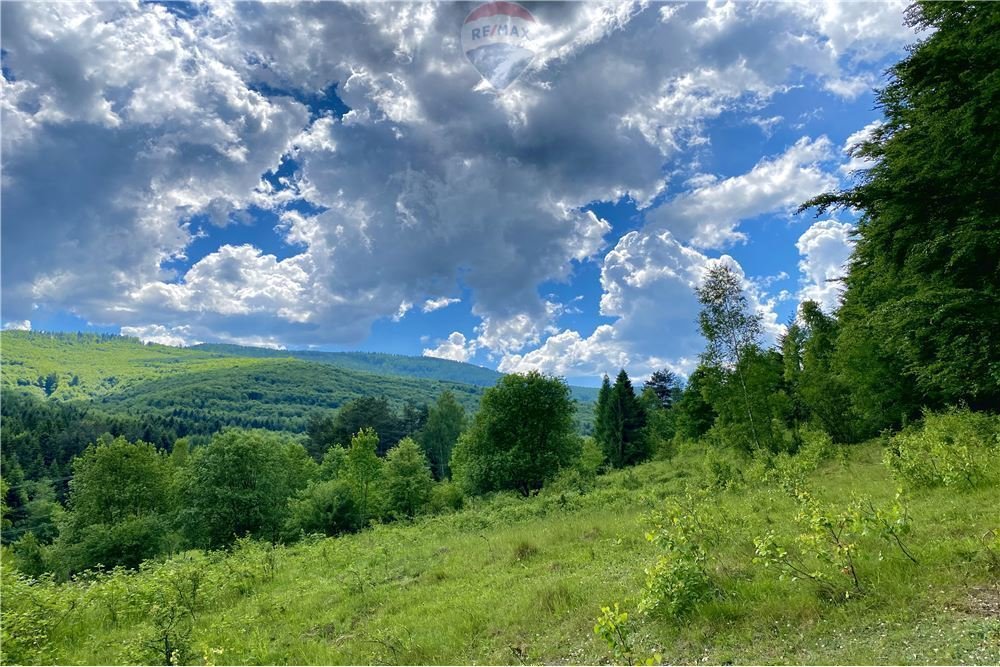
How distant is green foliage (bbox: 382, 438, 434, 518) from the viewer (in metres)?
48.0

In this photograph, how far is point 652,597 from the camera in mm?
7570

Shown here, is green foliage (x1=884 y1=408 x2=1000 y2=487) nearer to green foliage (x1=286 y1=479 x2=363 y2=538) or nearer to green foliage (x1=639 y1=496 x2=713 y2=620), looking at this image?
green foliage (x1=639 y1=496 x2=713 y2=620)

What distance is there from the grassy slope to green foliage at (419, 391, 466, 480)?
73.2 m

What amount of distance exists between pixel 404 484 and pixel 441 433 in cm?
4383

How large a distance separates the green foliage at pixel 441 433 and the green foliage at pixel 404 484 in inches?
1608

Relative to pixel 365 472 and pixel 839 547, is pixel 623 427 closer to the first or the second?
pixel 365 472

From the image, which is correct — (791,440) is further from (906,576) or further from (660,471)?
(906,576)

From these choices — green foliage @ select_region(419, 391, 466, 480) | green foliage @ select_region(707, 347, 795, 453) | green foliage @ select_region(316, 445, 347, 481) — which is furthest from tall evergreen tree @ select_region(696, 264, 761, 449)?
green foliage @ select_region(419, 391, 466, 480)

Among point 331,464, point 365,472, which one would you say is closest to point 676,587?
point 365,472

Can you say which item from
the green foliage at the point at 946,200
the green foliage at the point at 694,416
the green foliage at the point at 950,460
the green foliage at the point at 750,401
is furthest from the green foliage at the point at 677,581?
the green foliage at the point at 694,416

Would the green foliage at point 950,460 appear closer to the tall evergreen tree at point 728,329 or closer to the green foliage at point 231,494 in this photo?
the tall evergreen tree at point 728,329

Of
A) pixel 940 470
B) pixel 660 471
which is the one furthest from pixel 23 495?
pixel 940 470

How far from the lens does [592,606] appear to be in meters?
8.79

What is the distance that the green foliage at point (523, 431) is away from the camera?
42.6 metres
